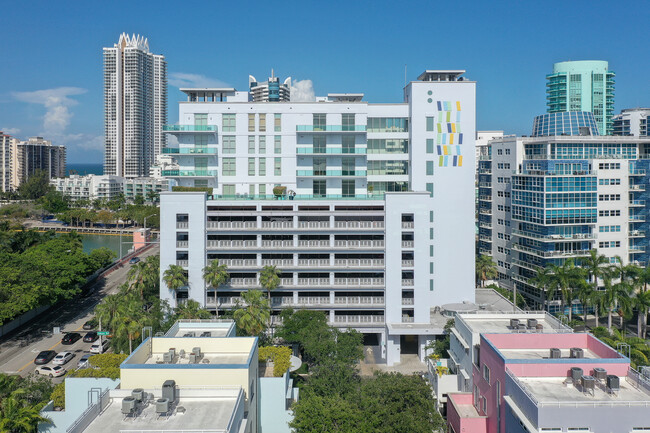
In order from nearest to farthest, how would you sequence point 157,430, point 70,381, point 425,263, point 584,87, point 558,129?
point 157,430 → point 70,381 → point 425,263 → point 558,129 → point 584,87

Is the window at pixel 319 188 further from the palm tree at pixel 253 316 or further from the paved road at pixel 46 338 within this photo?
the paved road at pixel 46 338

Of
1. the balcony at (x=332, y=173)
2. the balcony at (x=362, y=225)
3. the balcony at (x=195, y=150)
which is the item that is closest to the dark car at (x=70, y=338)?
the balcony at (x=195, y=150)

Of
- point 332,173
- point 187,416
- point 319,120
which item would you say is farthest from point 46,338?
point 187,416

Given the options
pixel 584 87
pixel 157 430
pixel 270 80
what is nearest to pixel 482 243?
pixel 157 430

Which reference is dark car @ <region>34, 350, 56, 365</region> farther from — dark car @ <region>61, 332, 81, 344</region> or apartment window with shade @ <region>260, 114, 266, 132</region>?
apartment window with shade @ <region>260, 114, 266, 132</region>

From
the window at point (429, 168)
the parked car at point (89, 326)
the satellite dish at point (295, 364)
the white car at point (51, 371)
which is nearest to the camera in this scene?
the satellite dish at point (295, 364)

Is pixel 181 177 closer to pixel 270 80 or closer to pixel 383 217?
pixel 383 217

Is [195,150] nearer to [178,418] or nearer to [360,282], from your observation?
[360,282]
